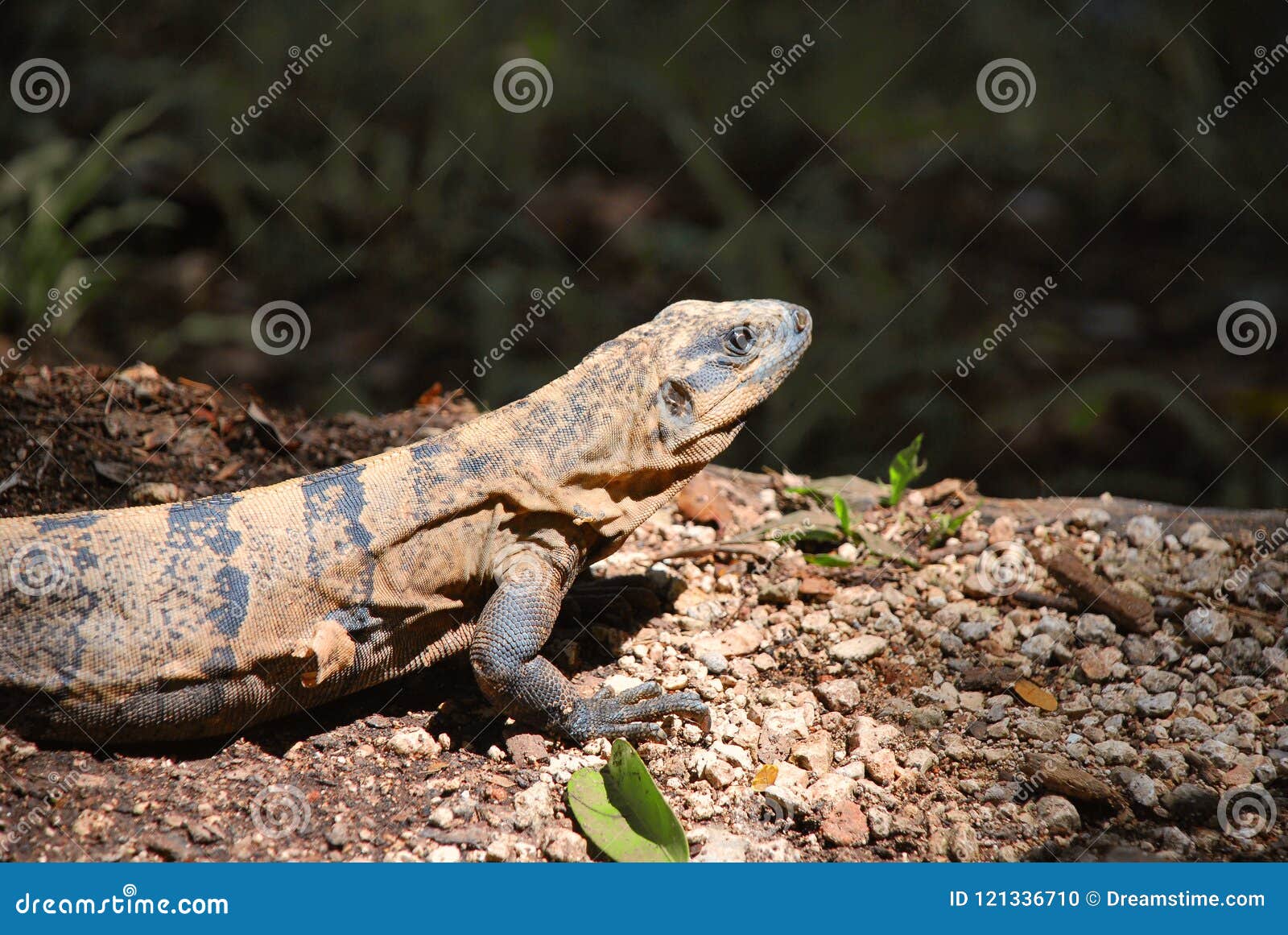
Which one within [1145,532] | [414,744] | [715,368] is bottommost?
[414,744]

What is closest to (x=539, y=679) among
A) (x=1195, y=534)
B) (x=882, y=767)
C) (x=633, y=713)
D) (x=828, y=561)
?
(x=633, y=713)

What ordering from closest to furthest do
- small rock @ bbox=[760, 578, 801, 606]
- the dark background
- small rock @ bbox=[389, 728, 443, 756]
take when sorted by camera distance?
small rock @ bbox=[389, 728, 443, 756] < small rock @ bbox=[760, 578, 801, 606] < the dark background

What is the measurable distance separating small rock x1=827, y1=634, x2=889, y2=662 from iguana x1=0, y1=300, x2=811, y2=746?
81 cm

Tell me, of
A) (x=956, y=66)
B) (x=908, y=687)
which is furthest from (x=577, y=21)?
(x=908, y=687)

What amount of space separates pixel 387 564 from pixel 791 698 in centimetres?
174

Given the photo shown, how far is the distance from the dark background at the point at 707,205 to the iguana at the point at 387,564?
2.81 metres

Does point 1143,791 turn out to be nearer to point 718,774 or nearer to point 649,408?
point 718,774

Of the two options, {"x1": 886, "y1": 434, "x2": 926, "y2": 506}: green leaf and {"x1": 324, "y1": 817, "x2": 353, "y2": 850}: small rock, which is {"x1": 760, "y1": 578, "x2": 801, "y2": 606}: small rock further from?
{"x1": 324, "y1": 817, "x2": 353, "y2": 850}: small rock

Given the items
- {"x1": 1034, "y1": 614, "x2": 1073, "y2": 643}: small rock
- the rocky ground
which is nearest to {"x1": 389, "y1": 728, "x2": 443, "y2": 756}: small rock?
the rocky ground

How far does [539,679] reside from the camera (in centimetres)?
412

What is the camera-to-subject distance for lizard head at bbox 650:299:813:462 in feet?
14.9

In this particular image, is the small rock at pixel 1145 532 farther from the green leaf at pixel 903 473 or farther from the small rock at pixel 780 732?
the small rock at pixel 780 732

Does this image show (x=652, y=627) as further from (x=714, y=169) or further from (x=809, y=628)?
(x=714, y=169)

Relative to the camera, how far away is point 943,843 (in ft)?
12.2
